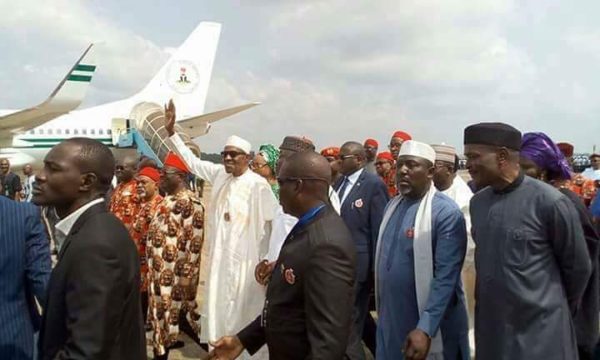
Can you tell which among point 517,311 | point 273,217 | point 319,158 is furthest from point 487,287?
point 273,217

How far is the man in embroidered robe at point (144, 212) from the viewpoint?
4.99 meters

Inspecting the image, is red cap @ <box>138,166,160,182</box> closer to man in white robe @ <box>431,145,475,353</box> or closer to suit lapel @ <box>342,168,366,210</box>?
suit lapel @ <box>342,168,366,210</box>

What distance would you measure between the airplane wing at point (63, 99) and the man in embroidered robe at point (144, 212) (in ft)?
41.9

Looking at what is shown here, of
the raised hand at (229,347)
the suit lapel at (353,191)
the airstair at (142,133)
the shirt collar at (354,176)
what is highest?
the airstair at (142,133)

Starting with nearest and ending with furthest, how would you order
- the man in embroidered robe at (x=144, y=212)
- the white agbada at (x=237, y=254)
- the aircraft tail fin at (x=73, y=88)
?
1. the white agbada at (x=237, y=254)
2. the man in embroidered robe at (x=144, y=212)
3. the aircraft tail fin at (x=73, y=88)

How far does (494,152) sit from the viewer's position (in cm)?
269

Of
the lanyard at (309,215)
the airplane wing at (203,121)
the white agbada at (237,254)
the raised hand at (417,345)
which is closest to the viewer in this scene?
the lanyard at (309,215)

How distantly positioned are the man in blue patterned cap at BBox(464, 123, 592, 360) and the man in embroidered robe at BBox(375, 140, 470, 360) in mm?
265

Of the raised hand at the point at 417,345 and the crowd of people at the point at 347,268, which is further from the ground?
the crowd of people at the point at 347,268

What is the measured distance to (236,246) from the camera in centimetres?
447

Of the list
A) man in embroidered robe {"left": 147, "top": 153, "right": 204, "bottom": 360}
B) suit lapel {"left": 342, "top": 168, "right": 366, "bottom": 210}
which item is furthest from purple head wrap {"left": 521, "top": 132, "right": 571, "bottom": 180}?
man in embroidered robe {"left": 147, "top": 153, "right": 204, "bottom": 360}

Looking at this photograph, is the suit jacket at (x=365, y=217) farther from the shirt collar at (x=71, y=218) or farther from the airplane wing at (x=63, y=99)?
the airplane wing at (x=63, y=99)

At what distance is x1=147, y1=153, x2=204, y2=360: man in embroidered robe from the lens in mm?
4480

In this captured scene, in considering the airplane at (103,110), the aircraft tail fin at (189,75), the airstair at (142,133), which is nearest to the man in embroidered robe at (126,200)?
the airplane at (103,110)
